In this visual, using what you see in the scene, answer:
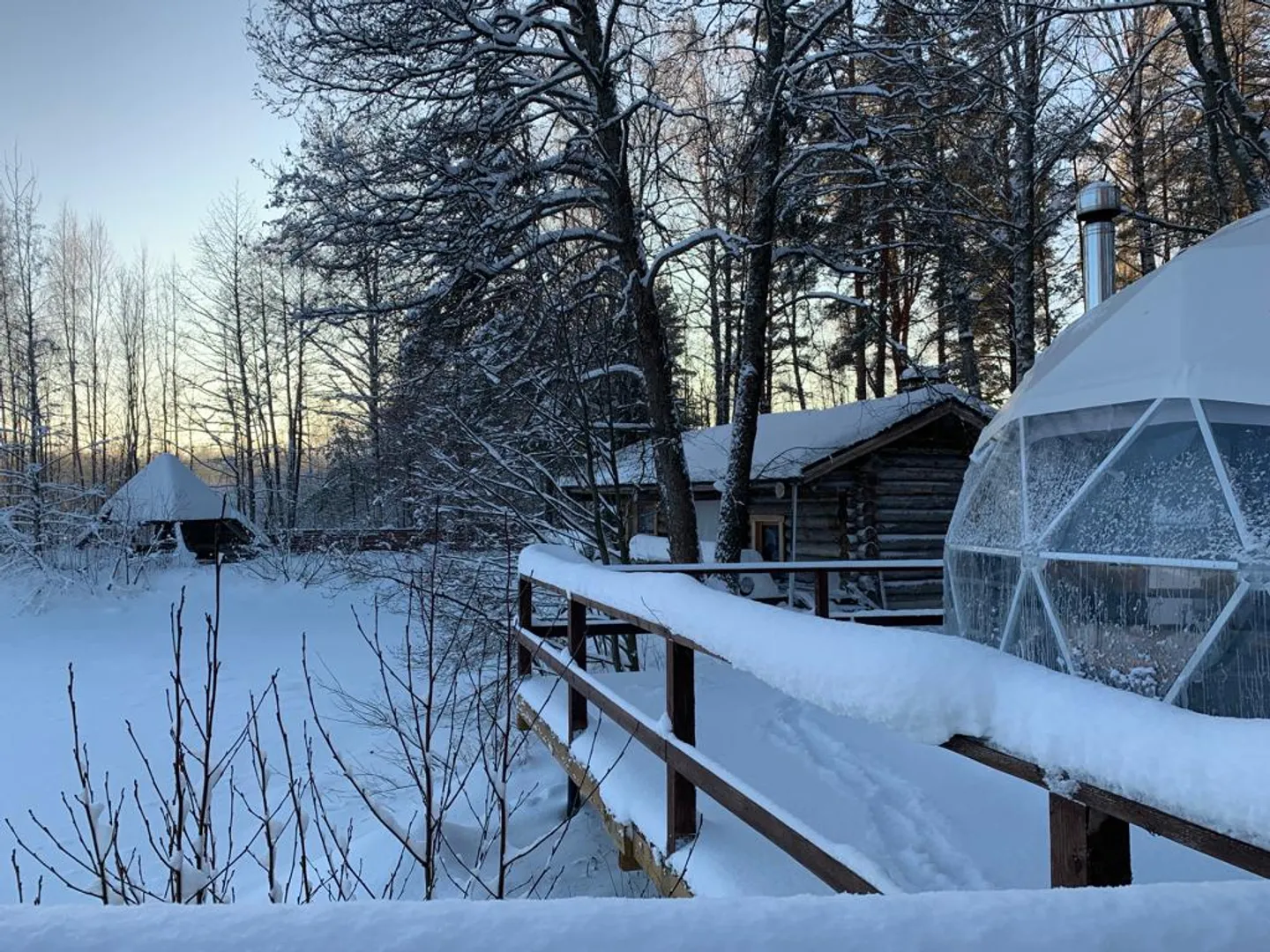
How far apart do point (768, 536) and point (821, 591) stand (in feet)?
30.3

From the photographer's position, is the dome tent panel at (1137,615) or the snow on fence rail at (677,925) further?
the dome tent panel at (1137,615)

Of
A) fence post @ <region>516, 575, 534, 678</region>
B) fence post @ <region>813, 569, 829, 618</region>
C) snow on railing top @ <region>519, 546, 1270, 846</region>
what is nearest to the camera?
snow on railing top @ <region>519, 546, 1270, 846</region>

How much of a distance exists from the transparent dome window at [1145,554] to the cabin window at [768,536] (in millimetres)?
10276

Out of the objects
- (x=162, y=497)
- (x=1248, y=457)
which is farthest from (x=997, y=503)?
(x=162, y=497)

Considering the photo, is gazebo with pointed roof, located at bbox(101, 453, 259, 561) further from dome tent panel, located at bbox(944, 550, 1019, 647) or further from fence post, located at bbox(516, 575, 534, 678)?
dome tent panel, located at bbox(944, 550, 1019, 647)

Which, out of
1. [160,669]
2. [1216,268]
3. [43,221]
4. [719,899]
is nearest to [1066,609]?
[1216,268]

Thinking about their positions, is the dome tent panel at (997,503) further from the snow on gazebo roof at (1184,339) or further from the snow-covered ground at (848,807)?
the snow-covered ground at (848,807)

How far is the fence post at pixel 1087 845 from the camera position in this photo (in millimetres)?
1342

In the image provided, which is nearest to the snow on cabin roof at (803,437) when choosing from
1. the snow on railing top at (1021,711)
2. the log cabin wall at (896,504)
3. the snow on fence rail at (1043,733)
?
the log cabin wall at (896,504)

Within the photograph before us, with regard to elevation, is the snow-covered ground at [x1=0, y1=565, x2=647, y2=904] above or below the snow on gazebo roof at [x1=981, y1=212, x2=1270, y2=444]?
below

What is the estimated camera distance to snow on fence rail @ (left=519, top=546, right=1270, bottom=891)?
1.09 meters

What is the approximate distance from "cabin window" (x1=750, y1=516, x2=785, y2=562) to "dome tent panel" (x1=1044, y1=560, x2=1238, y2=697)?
10888 millimetres

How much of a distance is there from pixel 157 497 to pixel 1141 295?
2222 centimetres

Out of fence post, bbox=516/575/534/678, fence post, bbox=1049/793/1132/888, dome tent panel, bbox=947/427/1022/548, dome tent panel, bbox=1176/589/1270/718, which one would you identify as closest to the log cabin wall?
fence post, bbox=516/575/534/678
